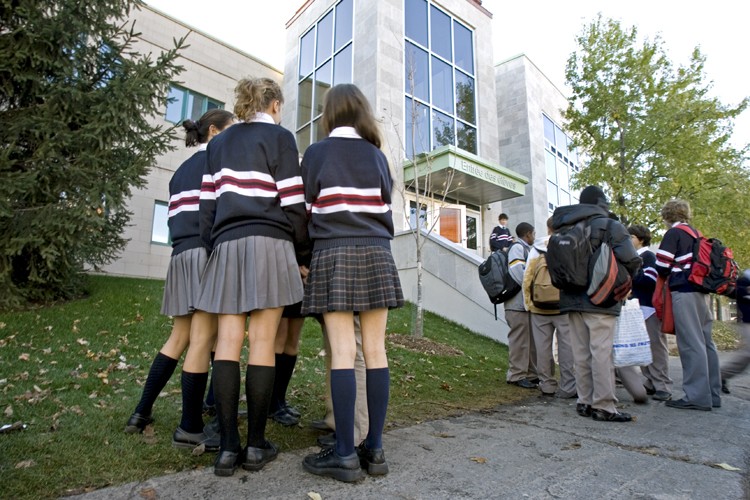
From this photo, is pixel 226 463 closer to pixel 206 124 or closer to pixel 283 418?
pixel 283 418

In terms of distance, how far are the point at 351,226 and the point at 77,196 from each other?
6.38 meters

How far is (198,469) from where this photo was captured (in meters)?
2.37

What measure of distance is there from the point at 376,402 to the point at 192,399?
1.14 metres

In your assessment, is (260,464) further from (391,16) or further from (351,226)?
(391,16)

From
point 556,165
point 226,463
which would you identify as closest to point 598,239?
point 226,463

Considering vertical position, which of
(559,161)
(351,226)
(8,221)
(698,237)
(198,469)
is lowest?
(198,469)

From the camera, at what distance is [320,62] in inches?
762

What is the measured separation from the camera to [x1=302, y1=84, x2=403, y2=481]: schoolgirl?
2.47 metres

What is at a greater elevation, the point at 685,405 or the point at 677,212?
the point at 677,212

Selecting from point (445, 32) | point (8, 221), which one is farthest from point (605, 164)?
point (8, 221)

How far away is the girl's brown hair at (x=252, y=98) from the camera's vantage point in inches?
108

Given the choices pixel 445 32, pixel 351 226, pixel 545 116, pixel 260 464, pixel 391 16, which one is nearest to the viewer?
pixel 260 464

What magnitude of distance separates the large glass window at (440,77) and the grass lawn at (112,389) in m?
11.1

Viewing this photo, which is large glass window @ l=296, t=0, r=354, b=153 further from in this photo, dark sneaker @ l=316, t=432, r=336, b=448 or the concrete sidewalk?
dark sneaker @ l=316, t=432, r=336, b=448
